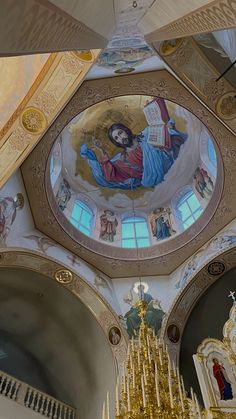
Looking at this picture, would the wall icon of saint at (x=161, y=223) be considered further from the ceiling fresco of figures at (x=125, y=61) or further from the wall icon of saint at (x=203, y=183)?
the ceiling fresco of figures at (x=125, y=61)

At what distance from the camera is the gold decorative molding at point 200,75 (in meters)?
6.68

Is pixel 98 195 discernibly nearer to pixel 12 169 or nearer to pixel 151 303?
pixel 151 303

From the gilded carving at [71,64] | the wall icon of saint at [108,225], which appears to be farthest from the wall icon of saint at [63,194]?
the gilded carving at [71,64]

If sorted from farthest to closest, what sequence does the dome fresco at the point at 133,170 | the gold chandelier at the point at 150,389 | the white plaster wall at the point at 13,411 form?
the dome fresco at the point at 133,170 < the white plaster wall at the point at 13,411 < the gold chandelier at the point at 150,389

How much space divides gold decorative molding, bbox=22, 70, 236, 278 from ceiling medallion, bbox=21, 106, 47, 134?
1.40 metres

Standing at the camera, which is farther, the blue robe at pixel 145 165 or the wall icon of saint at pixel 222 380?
the blue robe at pixel 145 165

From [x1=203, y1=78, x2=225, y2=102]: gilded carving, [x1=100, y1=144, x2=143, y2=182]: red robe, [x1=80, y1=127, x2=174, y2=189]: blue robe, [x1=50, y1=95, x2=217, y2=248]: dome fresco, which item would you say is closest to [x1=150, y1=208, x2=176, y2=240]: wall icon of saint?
[x1=50, y1=95, x2=217, y2=248]: dome fresco

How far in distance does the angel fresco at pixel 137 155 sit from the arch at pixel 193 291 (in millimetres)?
4221

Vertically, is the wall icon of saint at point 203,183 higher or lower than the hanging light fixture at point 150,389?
higher

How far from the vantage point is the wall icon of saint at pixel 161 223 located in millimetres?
11393

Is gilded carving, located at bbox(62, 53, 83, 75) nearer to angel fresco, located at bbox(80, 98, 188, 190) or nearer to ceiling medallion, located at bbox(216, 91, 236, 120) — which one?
ceiling medallion, located at bbox(216, 91, 236, 120)

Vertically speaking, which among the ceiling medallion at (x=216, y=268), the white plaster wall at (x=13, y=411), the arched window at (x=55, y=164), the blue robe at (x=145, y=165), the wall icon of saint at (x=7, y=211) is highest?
the blue robe at (x=145, y=165)

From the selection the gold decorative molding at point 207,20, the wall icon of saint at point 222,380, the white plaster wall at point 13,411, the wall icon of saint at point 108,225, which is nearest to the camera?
the gold decorative molding at point 207,20

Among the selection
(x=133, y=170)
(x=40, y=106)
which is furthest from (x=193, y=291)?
(x=40, y=106)
